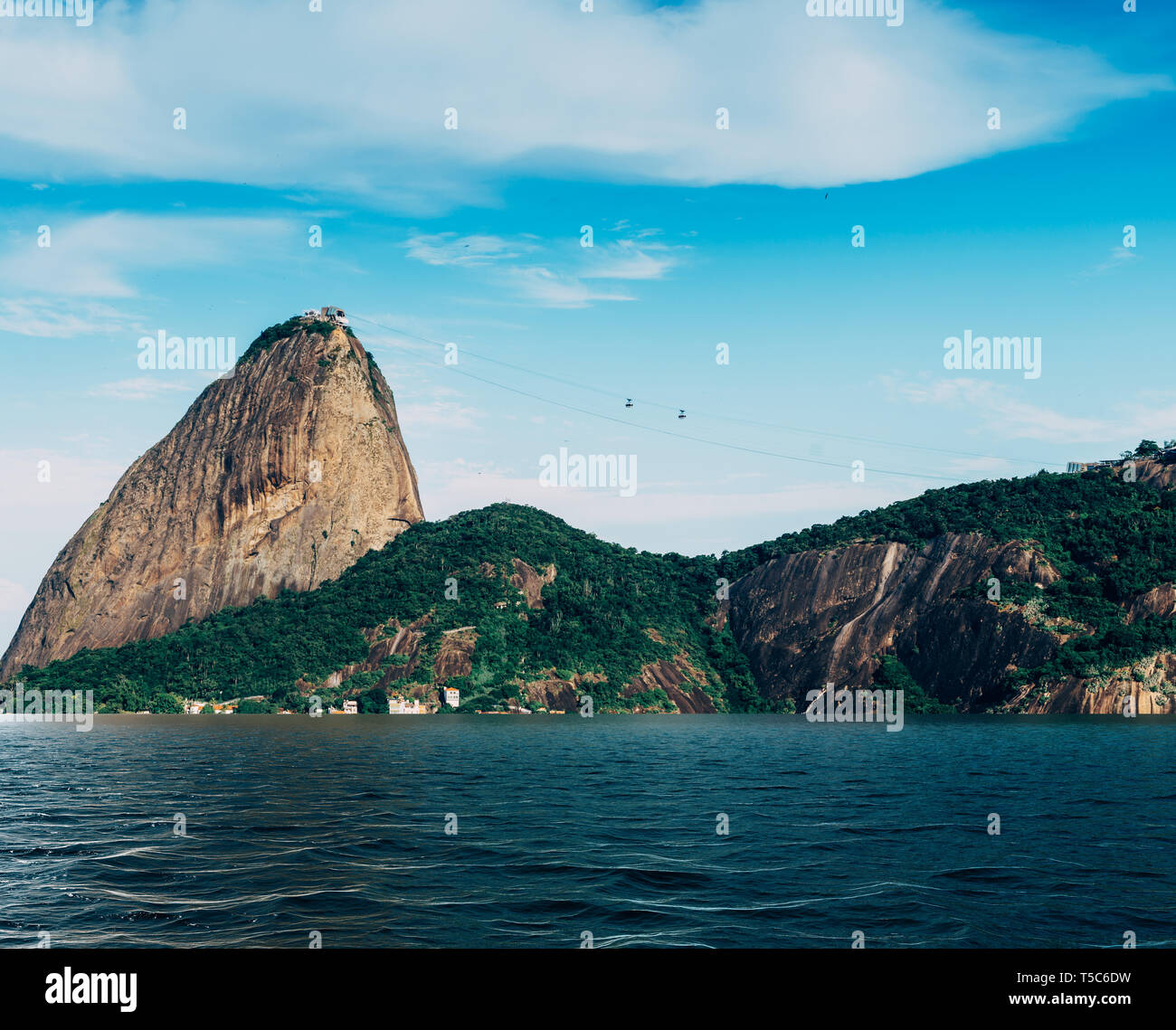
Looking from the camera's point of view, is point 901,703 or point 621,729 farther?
point 901,703

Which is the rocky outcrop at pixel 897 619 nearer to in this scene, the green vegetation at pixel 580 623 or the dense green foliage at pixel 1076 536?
the green vegetation at pixel 580 623

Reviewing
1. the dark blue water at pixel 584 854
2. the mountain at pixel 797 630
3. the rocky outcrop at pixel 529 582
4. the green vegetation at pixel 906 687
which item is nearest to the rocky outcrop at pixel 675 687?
the mountain at pixel 797 630

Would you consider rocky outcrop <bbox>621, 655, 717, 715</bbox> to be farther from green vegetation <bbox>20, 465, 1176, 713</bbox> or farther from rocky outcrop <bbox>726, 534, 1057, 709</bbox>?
rocky outcrop <bbox>726, 534, 1057, 709</bbox>

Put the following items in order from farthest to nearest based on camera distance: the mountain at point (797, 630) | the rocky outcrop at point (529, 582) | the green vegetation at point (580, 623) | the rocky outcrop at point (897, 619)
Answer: the rocky outcrop at point (529, 582), the green vegetation at point (580, 623), the rocky outcrop at point (897, 619), the mountain at point (797, 630)

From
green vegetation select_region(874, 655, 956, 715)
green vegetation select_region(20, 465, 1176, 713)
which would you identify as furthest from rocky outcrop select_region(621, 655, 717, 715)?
green vegetation select_region(874, 655, 956, 715)

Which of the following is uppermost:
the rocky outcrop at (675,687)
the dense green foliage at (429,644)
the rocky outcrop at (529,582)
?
the rocky outcrop at (529,582)
